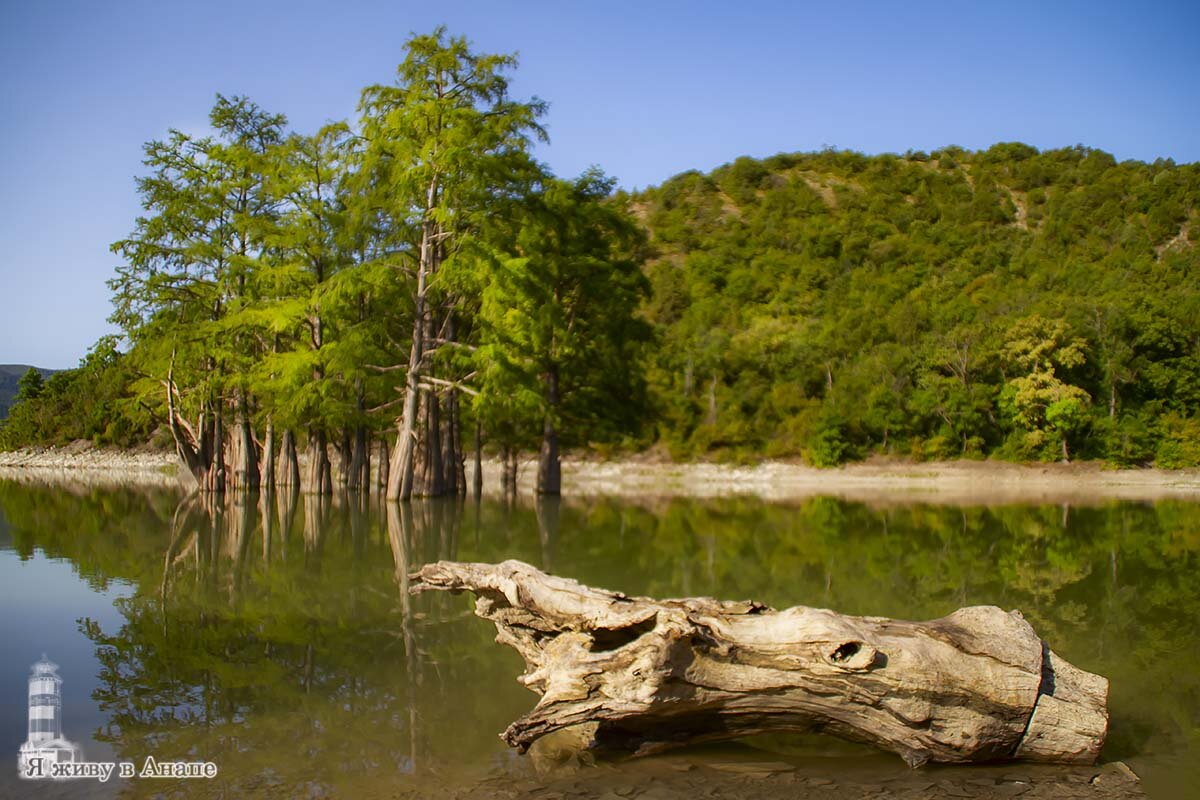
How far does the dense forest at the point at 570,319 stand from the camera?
24094 mm

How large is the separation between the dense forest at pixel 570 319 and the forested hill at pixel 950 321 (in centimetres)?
24

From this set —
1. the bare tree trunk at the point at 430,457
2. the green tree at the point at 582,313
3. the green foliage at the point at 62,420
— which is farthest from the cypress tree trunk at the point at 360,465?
the green foliage at the point at 62,420

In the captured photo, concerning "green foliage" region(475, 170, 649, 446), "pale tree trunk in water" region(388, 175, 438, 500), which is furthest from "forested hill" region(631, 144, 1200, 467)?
"pale tree trunk in water" region(388, 175, 438, 500)

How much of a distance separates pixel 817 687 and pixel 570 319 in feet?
88.4

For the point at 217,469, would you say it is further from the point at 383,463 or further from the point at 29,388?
the point at 29,388

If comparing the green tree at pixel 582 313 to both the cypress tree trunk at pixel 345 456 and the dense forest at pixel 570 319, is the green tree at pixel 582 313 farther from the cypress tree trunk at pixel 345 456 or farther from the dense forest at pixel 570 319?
the cypress tree trunk at pixel 345 456

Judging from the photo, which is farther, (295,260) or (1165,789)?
(295,260)

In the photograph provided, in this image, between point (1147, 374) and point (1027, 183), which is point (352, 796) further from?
point (1027, 183)

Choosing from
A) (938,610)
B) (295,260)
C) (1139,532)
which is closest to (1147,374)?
(1139,532)

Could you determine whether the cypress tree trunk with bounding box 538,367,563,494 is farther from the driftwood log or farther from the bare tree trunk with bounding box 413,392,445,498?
the driftwood log

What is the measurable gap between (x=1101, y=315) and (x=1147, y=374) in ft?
13.6

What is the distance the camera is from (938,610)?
7609 millimetres

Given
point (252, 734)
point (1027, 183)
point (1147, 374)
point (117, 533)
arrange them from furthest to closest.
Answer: point (1027, 183) → point (1147, 374) → point (117, 533) → point (252, 734)

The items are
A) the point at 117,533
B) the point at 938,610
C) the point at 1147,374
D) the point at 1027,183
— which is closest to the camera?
the point at 938,610
